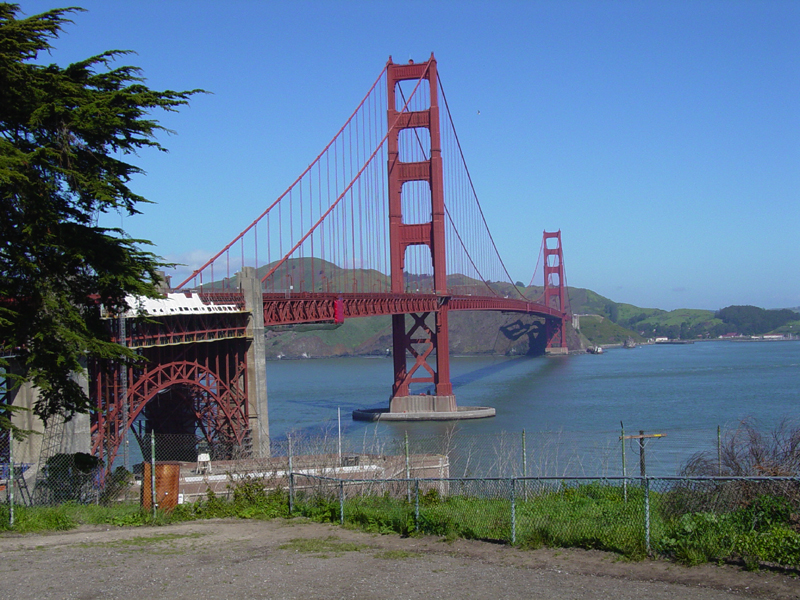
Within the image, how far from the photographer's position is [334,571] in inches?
339

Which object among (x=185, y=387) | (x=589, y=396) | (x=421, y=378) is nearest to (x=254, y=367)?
(x=185, y=387)

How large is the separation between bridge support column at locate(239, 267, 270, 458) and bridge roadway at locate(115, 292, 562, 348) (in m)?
0.29

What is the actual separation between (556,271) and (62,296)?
121912mm

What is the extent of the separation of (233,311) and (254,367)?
237 centimetres

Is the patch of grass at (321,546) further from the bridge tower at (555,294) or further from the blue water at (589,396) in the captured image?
the bridge tower at (555,294)

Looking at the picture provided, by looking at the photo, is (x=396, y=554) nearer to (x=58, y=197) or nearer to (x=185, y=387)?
(x=58, y=197)

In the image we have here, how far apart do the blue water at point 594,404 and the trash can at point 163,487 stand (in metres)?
8.69

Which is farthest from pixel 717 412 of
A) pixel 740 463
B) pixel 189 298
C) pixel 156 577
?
pixel 156 577

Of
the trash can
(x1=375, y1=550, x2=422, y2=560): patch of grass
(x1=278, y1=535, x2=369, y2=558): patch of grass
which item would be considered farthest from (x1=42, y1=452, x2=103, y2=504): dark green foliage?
(x1=375, y1=550, x2=422, y2=560): patch of grass

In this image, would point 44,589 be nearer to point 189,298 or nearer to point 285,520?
point 285,520

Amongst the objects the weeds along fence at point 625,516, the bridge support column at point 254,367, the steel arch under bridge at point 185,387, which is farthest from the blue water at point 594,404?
the weeds along fence at point 625,516

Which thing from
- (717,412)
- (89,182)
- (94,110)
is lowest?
(717,412)

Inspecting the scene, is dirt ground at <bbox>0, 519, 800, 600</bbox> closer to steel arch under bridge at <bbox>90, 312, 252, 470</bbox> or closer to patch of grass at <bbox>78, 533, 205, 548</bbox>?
patch of grass at <bbox>78, 533, 205, 548</bbox>

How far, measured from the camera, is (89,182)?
11773 millimetres
